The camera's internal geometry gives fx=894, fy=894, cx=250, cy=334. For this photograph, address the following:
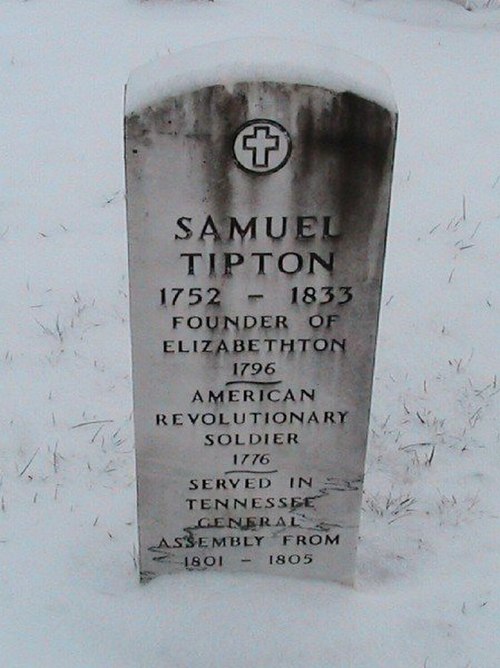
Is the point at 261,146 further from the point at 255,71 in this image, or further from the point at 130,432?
the point at 130,432

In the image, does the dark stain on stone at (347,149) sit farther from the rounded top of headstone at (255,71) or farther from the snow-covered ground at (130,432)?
the snow-covered ground at (130,432)

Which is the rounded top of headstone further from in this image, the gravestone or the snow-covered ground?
the snow-covered ground

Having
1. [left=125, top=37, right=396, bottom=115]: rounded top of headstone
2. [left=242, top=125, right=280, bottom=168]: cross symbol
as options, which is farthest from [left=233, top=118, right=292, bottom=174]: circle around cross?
[left=125, top=37, right=396, bottom=115]: rounded top of headstone

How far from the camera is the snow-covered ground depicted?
9.76ft

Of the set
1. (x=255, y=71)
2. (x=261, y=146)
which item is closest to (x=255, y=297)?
(x=261, y=146)

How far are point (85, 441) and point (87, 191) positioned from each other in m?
2.61

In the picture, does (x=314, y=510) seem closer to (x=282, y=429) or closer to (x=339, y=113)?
(x=282, y=429)

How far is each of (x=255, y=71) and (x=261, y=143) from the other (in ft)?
0.62

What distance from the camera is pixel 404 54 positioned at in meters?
8.30

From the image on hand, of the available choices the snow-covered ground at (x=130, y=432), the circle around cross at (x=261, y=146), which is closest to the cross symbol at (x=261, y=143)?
the circle around cross at (x=261, y=146)

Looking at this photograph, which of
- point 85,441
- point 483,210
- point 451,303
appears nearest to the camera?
point 85,441

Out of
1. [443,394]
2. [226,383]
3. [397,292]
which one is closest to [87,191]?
[397,292]

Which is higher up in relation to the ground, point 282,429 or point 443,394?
point 282,429

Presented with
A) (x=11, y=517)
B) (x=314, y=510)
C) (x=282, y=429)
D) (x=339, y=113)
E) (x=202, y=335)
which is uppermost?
(x=339, y=113)
